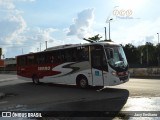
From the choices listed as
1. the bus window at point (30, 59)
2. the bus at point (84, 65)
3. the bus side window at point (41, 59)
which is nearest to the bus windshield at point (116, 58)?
the bus at point (84, 65)

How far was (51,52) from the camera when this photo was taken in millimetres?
27125

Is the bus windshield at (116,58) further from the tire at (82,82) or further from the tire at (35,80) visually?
the tire at (35,80)

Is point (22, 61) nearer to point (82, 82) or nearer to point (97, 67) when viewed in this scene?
point (82, 82)

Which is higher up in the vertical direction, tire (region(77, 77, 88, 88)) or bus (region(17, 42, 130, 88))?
bus (region(17, 42, 130, 88))

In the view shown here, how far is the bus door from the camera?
72.6ft

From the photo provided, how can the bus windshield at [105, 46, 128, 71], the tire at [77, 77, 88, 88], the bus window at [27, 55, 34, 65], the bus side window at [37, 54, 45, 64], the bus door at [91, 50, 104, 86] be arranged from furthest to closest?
the bus window at [27, 55, 34, 65] < the bus side window at [37, 54, 45, 64] < the tire at [77, 77, 88, 88] < the bus door at [91, 50, 104, 86] < the bus windshield at [105, 46, 128, 71]

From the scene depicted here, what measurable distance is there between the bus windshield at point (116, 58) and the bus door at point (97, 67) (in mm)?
550

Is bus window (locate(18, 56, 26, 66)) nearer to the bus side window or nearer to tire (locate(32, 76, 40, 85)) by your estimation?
tire (locate(32, 76, 40, 85))

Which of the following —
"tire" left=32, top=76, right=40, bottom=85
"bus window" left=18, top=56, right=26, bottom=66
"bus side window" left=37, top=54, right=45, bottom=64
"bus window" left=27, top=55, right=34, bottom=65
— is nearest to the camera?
"bus side window" left=37, top=54, right=45, bottom=64

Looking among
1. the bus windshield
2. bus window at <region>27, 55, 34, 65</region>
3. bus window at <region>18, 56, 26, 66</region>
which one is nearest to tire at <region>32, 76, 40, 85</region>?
bus window at <region>27, 55, 34, 65</region>

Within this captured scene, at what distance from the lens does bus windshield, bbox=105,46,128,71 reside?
2166cm

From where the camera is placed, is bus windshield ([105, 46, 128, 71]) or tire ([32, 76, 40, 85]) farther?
tire ([32, 76, 40, 85])

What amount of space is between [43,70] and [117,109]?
52.1 feet

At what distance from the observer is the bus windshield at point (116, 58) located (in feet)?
71.1
